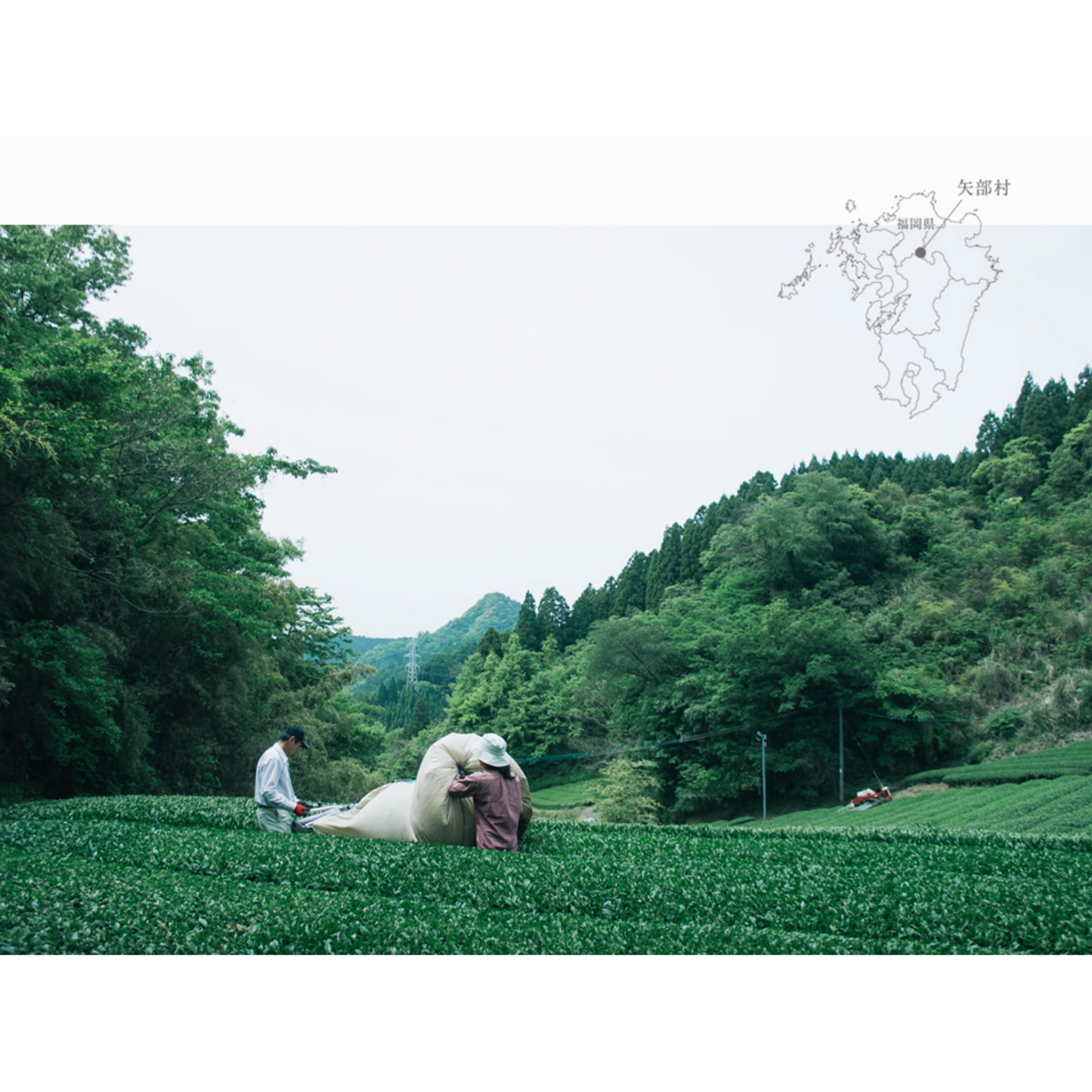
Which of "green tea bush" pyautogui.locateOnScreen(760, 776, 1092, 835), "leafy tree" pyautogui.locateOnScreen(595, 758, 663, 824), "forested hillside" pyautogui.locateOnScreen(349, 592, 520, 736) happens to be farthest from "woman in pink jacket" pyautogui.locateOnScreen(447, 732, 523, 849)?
"forested hillside" pyautogui.locateOnScreen(349, 592, 520, 736)

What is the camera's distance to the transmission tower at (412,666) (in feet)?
231

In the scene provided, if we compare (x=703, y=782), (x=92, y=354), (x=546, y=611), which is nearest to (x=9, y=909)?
(x=92, y=354)

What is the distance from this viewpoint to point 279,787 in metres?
7.12

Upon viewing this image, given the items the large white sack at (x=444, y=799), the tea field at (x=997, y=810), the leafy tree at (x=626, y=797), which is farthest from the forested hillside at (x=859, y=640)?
the large white sack at (x=444, y=799)

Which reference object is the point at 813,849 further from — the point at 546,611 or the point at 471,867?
the point at 546,611

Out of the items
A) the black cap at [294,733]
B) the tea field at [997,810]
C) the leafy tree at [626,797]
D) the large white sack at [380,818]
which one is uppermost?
the black cap at [294,733]

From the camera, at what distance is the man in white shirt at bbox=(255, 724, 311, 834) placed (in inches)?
271

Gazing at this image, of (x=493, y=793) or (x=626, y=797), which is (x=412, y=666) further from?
(x=493, y=793)

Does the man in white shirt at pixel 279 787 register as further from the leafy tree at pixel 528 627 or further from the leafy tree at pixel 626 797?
the leafy tree at pixel 528 627

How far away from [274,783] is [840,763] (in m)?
29.0


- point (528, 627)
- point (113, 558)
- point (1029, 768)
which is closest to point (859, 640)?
point (1029, 768)

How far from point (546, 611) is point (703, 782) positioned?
19249 mm

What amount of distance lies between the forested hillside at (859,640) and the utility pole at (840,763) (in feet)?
0.62

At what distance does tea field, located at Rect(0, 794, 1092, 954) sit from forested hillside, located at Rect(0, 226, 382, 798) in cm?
528
